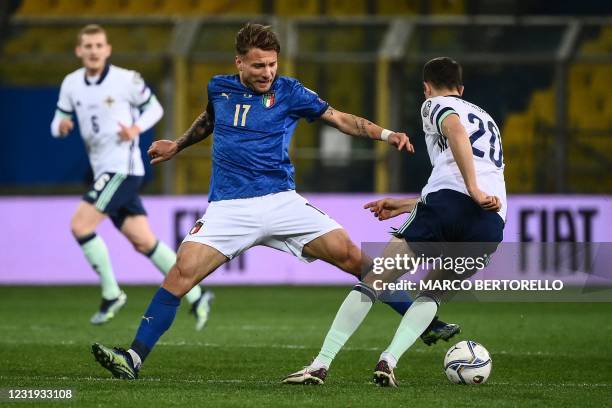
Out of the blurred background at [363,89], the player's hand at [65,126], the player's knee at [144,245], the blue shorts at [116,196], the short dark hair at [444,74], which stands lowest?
the player's knee at [144,245]

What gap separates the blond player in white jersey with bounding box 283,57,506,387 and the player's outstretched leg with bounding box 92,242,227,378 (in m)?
0.73

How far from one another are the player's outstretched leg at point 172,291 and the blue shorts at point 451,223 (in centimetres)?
107

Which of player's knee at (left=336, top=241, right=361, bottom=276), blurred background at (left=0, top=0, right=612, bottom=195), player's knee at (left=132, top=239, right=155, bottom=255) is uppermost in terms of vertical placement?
blurred background at (left=0, top=0, right=612, bottom=195)

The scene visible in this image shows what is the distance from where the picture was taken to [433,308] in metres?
6.84

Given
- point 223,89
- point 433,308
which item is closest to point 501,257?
point 433,308

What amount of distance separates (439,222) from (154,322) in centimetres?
161

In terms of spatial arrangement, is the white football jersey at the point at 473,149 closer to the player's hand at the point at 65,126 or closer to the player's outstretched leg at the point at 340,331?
the player's outstretched leg at the point at 340,331

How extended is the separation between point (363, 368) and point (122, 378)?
1.60 metres

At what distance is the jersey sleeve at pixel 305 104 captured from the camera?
7.11 metres

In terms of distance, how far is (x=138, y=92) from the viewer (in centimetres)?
1078

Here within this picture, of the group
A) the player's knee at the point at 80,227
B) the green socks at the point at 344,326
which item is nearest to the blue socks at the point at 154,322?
the green socks at the point at 344,326

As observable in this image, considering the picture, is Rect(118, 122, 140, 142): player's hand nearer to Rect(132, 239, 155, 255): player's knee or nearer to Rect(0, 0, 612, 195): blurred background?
Rect(132, 239, 155, 255): player's knee

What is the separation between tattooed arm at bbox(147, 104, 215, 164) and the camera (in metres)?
7.25

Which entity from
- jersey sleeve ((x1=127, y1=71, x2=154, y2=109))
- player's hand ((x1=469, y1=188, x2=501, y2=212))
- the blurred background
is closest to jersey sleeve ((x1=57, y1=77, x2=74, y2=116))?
jersey sleeve ((x1=127, y1=71, x2=154, y2=109))
